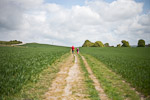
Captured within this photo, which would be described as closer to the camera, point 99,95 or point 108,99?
point 108,99

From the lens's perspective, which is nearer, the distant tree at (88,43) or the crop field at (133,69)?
the crop field at (133,69)

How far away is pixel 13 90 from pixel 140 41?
134 meters

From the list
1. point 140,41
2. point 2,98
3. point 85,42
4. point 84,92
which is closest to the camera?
point 2,98

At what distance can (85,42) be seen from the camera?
13588cm

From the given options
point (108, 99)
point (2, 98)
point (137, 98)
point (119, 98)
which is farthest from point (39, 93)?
point (137, 98)

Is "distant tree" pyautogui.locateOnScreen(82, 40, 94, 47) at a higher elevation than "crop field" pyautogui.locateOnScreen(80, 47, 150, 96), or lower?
higher

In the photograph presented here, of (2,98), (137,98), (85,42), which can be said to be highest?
(85,42)

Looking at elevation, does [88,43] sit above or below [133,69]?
above

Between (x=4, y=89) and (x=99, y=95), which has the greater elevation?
(x=4, y=89)

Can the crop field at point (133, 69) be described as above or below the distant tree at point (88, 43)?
below

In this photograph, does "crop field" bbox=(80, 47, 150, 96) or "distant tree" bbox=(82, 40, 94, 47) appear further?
"distant tree" bbox=(82, 40, 94, 47)

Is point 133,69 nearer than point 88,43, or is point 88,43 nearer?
point 133,69

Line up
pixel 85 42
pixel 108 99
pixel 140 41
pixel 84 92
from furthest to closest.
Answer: pixel 85 42
pixel 140 41
pixel 84 92
pixel 108 99

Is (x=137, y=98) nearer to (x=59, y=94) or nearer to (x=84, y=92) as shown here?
(x=84, y=92)
